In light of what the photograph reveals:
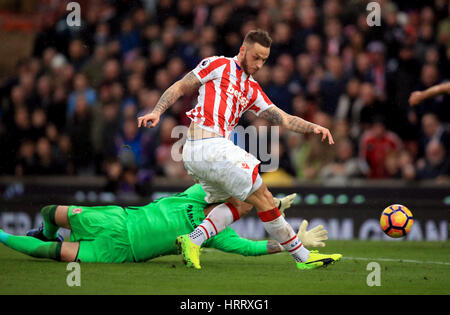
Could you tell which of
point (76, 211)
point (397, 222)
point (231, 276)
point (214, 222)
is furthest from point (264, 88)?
→ point (231, 276)

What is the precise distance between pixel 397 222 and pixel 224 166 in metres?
2.56

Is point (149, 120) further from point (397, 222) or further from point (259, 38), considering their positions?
point (397, 222)

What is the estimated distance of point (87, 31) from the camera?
1686 centimetres

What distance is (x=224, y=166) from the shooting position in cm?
756

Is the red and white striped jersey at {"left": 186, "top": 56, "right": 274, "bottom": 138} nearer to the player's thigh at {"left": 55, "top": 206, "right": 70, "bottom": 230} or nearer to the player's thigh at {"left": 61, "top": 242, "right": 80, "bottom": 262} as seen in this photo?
the player's thigh at {"left": 55, "top": 206, "right": 70, "bottom": 230}

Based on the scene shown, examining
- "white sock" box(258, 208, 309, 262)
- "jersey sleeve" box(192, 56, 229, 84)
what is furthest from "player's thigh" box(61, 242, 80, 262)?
"jersey sleeve" box(192, 56, 229, 84)

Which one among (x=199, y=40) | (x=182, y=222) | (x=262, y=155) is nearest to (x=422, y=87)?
(x=262, y=155)

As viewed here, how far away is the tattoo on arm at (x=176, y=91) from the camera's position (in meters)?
7.65

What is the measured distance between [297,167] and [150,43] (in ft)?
14.3

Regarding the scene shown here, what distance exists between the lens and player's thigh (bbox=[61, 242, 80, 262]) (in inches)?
319

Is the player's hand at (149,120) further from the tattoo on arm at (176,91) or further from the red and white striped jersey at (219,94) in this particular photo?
the red and white striped jersey at (219,94)

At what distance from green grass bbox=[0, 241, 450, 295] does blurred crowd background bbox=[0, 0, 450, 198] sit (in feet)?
12.7

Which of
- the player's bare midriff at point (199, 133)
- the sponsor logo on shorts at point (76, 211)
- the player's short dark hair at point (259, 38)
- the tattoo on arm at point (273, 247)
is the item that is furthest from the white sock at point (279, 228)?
the sponsor logo on shorts at point (76, 211)
